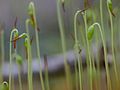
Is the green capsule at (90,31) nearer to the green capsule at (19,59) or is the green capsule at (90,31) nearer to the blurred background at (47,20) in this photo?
Answer: the blurred background at (47,20)

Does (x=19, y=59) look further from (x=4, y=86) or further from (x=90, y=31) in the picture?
(x=90, y=31)

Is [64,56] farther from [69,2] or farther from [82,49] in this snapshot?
[69,2]

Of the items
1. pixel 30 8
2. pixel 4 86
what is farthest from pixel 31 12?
pixel 4 86

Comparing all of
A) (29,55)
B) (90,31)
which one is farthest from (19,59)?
(90,31)

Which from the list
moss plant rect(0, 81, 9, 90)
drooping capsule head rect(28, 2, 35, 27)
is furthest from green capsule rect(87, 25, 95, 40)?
moss plant rect(0, 81, 9, 90)

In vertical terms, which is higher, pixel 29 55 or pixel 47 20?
pixel 47 20

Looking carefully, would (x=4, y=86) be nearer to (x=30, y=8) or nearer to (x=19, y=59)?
(x=19, y=59)

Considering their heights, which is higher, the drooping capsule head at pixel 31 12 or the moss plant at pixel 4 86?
the drooping capsule head at pixel 31 12

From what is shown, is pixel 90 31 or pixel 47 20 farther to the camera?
pixel 47 20

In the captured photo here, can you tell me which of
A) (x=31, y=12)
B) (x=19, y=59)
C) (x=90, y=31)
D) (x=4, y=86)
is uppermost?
(x=31, y=12)

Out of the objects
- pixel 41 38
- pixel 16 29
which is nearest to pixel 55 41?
pixel 41 38

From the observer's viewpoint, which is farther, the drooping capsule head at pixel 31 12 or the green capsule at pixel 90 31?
the drooping capsule head at pixel 31 12

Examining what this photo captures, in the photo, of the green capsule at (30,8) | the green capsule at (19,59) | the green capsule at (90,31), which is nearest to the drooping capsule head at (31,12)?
the green capsule at (30,8)

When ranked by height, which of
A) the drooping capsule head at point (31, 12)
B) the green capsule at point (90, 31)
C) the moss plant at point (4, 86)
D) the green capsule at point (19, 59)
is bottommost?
the moss plant at point (4, 86)
